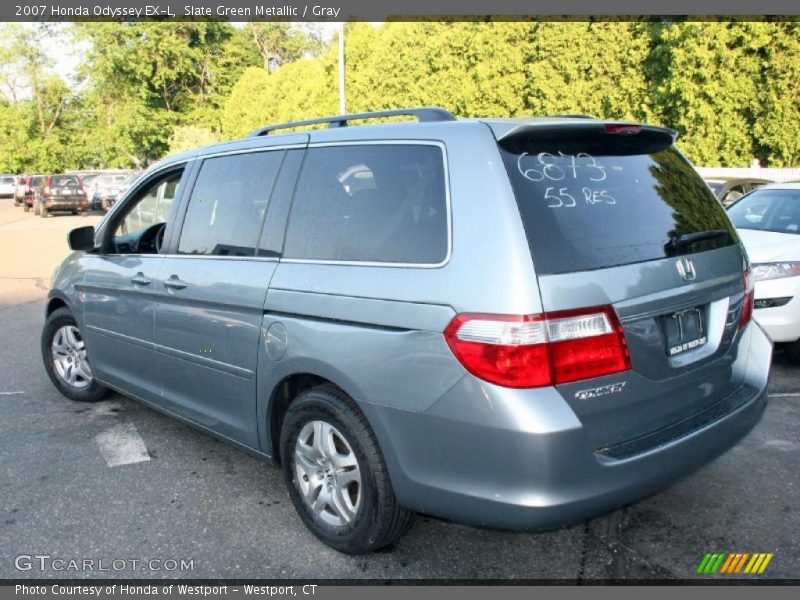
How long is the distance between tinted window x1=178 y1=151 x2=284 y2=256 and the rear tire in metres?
4.65

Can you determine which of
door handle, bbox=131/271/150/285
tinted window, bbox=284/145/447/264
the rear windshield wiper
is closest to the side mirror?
door handle, bbox=131/271/150/285

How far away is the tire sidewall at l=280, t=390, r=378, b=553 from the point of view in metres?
2.80

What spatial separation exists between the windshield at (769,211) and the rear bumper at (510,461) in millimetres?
4573

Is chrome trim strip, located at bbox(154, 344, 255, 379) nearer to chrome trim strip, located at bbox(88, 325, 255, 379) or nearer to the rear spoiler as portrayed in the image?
chrome trim strip, located at bbox(88, 325, 255, 379)

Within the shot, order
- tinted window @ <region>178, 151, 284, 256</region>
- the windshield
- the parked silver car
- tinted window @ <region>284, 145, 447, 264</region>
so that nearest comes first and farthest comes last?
1. tinted window @ <region>284, 145, 447, 264</region>
2. tinted window @ <region>178, 151, 284, 256</region>
3. the windshield
4. the parked silver car

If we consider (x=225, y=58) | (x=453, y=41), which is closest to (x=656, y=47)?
(x=453, y=41)

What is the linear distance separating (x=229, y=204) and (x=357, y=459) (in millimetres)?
1622

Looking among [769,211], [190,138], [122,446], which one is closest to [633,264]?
[122,446]

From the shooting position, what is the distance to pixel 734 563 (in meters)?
2.96

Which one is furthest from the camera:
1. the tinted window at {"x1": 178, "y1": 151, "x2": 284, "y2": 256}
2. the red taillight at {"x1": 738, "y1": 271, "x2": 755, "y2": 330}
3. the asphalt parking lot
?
the tinted window at {"x1": 178, "y1": 151, "x2": 284, "y2": 256}

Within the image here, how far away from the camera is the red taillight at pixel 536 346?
2.36 metres

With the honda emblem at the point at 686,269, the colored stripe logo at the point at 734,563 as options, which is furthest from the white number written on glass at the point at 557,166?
the colored stripe logo at the point at 734,563

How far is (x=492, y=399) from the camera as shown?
2.38m

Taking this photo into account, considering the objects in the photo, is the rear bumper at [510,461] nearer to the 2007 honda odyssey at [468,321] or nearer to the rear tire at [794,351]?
the 2007 honda odyssey at [468,321]
